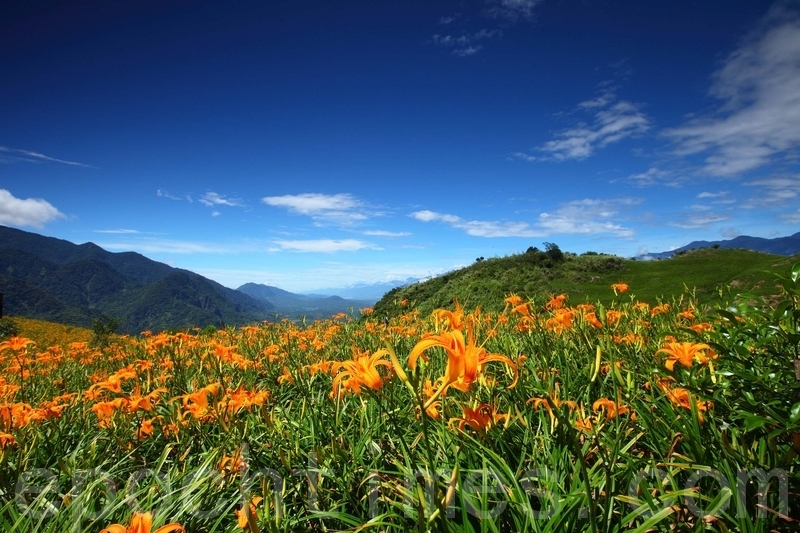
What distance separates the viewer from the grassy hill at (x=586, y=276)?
1523 centimetres

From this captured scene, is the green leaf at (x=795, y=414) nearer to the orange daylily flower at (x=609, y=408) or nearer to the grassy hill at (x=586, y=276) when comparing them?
the orange daylily flower at (x=609, y=408)

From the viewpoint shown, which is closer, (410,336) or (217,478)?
A: (217,478)

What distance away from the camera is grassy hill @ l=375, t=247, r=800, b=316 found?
1523 centimetres

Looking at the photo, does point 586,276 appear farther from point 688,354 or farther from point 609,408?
point 609,408

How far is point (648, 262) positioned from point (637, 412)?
23.6m

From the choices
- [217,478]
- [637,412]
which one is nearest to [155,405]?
[217,478]

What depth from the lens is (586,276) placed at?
64.7ft

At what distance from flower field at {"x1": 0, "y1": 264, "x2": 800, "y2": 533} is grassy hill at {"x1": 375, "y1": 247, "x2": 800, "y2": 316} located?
39.9 ft

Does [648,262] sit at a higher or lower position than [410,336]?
higher

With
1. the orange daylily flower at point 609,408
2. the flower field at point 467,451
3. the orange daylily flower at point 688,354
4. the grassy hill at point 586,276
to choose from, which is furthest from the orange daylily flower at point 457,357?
the grassy hill at point 586,276

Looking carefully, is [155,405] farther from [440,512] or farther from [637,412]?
[637,412]

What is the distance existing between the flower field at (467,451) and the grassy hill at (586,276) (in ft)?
39.9

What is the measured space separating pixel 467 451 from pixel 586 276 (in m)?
20.4

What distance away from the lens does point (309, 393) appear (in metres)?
2.86
